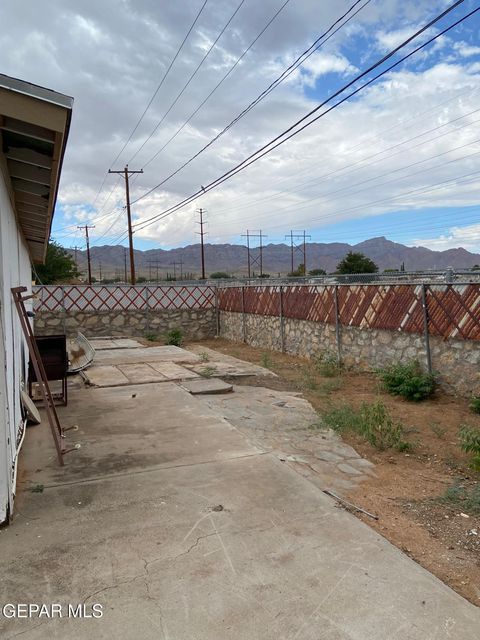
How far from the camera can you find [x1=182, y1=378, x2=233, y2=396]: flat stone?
7.05 meters

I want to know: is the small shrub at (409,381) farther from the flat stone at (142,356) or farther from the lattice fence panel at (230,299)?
the lattice fence panel at (230,299)

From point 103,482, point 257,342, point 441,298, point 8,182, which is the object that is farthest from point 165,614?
point 257,342

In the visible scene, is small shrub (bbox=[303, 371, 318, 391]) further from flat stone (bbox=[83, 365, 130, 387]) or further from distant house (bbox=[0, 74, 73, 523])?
distant house (bbox=[0, 74, 73, 523])

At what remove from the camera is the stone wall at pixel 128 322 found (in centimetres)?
1622

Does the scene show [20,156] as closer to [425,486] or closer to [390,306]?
[425,486]

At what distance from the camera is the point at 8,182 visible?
4.20 m

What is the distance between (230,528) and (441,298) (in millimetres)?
5435

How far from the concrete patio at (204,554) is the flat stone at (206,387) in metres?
2.49

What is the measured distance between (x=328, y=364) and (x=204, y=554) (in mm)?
7549

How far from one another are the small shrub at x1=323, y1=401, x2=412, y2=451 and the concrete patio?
0.52 m

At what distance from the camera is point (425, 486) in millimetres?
3828

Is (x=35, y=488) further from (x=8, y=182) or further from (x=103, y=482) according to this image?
(x=8, y=182)

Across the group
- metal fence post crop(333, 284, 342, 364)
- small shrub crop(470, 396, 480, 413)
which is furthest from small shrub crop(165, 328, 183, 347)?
small shrub crop(470, 396, 480, 413)

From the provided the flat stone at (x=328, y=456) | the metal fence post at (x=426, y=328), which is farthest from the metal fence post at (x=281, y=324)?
the flat stone at (x=328, y=456)
